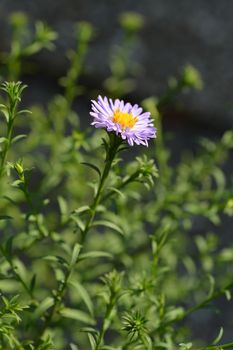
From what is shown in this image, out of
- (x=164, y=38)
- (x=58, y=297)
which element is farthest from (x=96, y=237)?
(x=164, y=38)

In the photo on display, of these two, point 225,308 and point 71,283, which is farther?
point 225,308

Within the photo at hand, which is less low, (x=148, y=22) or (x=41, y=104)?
(x=148, y=22)

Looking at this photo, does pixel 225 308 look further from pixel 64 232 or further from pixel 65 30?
pixel 65 30

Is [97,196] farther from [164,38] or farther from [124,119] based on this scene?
[164,38]

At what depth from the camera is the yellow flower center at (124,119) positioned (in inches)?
41.7

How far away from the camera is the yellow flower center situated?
1.06 meters

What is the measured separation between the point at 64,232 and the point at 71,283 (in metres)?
0.74

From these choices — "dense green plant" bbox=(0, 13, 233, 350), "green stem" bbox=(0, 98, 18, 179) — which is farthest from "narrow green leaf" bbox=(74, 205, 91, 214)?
"green stem" bbox=(0, 98, 18, 179)

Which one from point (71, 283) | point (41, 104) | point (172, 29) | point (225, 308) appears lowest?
point (71, 283)

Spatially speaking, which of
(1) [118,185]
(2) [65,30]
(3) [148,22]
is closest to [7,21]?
(2) [65,30]

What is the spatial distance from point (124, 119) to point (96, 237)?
82 centimetres

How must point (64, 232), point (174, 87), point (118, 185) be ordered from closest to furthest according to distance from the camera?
point (118, 185)
point (174, 87)
point (64, 232)

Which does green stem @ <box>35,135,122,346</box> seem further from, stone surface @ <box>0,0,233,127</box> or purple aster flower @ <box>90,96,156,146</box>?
stone surface @ <box>0,0,233,127</box>

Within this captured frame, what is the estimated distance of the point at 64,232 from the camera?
193 centimetres
